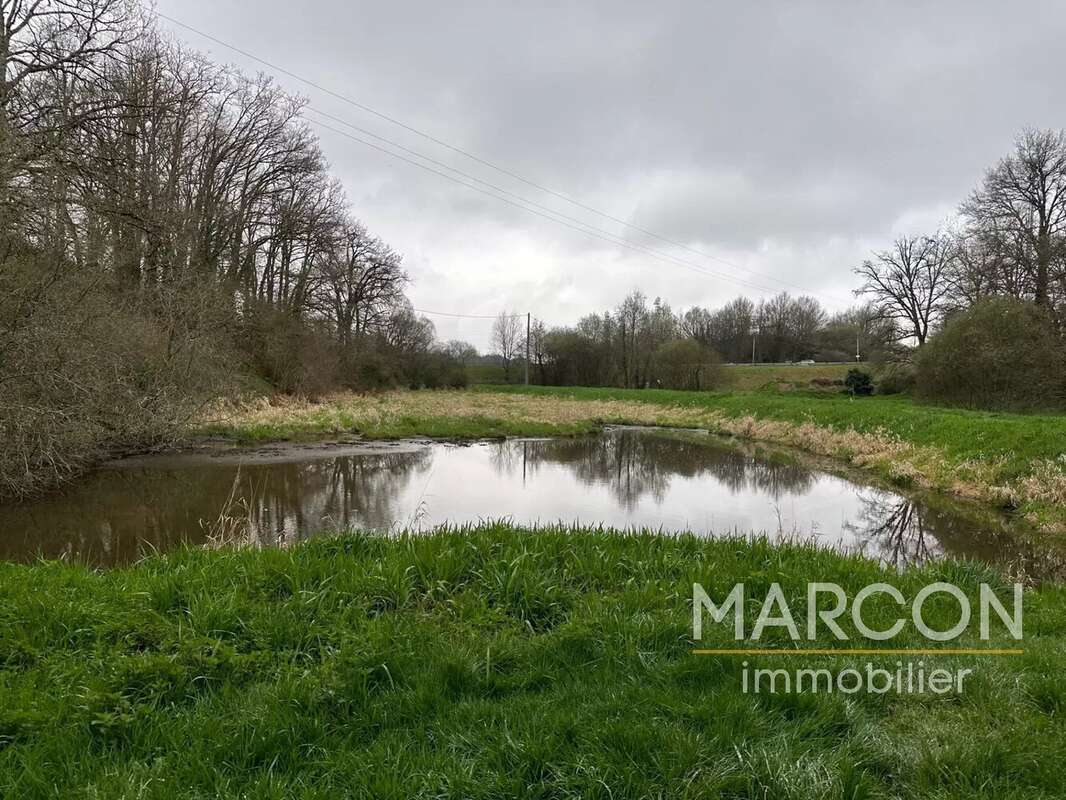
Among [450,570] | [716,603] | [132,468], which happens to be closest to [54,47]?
[132,468]

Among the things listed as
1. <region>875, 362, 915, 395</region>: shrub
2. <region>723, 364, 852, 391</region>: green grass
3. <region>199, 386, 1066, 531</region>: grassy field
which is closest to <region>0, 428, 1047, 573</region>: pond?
<region>199, 386, 1066, 531</region>: grassy field

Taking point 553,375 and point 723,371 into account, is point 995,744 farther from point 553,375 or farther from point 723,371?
point 553,375

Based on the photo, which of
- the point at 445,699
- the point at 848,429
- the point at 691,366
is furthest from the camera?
the point at 691,366

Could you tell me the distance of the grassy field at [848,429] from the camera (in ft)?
34.4

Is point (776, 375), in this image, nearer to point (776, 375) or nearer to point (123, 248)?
point (776, 375)

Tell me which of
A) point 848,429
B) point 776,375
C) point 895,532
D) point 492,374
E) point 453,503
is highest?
point 492,374

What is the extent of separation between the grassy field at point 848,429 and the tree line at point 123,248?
304 cm

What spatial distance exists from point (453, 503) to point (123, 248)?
32.1 feet

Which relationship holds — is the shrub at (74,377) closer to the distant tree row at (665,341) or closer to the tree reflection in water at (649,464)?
the tree reflection in water at (649,464)

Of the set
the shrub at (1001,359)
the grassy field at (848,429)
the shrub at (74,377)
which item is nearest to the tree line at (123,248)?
the shrub at (74,377)

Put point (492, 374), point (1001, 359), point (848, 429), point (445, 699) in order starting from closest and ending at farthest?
point (445, 699), point (848, 429), point (1001, 359), point (492, 374)

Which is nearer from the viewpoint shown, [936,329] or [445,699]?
[445,699]

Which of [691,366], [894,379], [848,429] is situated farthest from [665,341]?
[848,429]

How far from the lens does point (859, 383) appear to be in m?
38.0
